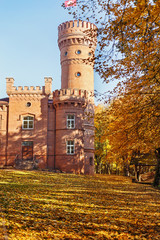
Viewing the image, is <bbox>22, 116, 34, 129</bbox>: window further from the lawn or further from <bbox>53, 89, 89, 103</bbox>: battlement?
the lawn

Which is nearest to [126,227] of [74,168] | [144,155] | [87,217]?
[87,217]

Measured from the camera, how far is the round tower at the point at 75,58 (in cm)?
3588

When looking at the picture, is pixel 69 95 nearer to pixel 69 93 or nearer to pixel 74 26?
pixel 69 93

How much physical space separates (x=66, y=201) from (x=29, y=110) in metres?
21.6

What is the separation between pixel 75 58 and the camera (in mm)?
36031

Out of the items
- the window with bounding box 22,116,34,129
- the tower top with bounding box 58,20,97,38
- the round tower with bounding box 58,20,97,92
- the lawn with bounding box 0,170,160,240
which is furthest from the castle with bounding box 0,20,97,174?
the lawn with bounding box 0,170,160,240

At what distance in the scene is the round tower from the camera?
1413 inches

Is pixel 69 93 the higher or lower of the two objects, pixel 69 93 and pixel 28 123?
the higher

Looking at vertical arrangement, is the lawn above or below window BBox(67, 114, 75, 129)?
below

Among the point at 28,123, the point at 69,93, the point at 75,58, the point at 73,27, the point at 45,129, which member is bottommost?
the point at 45,129

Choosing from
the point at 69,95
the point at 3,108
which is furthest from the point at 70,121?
the point at 3,108

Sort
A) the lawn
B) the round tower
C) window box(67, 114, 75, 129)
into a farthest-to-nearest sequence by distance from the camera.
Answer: the round tower < window box(67, 114, 75, 129) < the lawn

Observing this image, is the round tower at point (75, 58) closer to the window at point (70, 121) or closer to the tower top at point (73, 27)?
the tower top at point (73, 27)

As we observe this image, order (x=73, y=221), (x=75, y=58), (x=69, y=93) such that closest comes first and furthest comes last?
(x=73, y=221) → (x=69, y=93) → (x=75, y=58)
